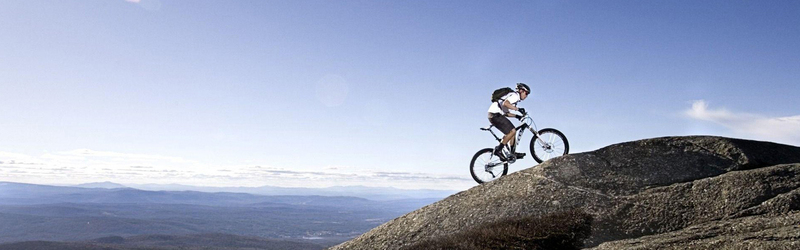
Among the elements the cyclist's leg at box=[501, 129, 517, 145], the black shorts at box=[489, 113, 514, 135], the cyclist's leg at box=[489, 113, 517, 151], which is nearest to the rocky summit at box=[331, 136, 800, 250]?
the cyclist's leg at box=[501, 129, 517, 145]

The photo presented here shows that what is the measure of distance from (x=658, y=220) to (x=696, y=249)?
16.0ft

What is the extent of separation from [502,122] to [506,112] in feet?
1.40

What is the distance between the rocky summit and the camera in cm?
1412

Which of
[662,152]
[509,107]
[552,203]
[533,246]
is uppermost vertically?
[509,107]

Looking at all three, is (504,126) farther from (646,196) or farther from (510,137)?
(646,196)

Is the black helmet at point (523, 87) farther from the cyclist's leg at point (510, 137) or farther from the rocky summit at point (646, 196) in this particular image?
the rocky summit at point (646, 196)

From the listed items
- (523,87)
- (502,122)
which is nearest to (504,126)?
(502,122)

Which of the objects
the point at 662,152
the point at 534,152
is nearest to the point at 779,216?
the point at 662,152

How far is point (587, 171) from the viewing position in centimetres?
1848

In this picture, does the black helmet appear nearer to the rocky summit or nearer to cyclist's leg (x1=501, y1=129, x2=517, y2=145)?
cyclist's leg (x1=501, y1=129, x2=517, y2=145)

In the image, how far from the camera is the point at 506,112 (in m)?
18.7

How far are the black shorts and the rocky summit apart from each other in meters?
1.93

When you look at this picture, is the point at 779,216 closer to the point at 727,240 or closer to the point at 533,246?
the point at 727,240

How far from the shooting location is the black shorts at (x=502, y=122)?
743 inches
